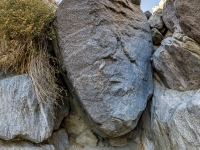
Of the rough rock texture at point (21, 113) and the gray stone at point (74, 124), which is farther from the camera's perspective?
the gray stone at point (74, 124)

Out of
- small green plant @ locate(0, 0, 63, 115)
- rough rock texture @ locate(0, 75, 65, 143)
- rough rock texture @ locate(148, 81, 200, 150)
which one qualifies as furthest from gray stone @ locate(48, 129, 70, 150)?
rough rock texture @ locate(148, 81, 200, 150)

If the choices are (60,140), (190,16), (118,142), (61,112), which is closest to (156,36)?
(190,16)

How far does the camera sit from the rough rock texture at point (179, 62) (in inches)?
63.3

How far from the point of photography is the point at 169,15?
2062 millimetres

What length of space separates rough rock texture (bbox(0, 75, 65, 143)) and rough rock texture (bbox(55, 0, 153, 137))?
41 cm

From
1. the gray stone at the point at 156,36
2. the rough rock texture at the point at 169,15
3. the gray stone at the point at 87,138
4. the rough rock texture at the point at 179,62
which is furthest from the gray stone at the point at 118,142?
the rough rock texture at the point at 169,15

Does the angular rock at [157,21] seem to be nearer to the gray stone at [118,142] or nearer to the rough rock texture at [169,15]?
the rough rock texture at [169,15]

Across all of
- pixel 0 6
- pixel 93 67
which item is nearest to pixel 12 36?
pixel 0 6

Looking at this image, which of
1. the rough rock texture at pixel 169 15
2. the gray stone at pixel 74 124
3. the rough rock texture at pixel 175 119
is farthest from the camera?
the gray stone at pixel 74 124

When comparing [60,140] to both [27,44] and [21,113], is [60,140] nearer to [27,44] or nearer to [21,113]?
[21,113]

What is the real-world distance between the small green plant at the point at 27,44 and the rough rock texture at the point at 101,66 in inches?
8.0

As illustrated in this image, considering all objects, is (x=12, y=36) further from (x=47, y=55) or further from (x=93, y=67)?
(x=93, y=67)

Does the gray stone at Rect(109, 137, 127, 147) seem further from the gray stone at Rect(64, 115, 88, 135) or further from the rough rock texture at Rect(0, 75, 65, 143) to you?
the rough rock texture at Rect(0, 75, 65, 143)

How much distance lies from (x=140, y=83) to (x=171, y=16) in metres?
0.87
